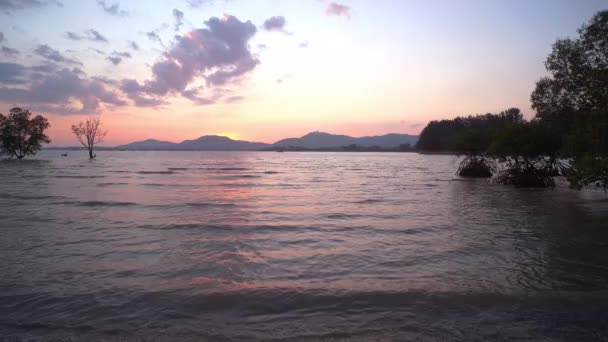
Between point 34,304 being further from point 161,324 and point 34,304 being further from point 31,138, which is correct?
point 31,138

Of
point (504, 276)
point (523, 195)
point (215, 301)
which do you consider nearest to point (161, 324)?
point (215, 301)

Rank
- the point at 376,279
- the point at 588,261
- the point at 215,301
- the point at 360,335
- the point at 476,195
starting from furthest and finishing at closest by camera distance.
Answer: the point at 476,195, the point at 588,261, the point at 376,279, the point at 215,301, the point at 360,335

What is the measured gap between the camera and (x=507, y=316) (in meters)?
5.82

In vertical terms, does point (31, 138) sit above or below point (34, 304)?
above

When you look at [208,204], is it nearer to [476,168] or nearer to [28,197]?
[28,197]

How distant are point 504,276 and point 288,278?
456cm

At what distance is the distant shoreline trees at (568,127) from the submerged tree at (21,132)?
75771 mm

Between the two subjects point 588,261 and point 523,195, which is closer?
point 588,261

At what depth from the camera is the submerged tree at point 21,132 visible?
68.8 m

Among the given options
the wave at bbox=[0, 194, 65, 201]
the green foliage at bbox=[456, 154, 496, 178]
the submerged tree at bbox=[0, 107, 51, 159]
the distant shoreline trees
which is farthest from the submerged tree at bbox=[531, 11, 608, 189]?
the submerged tree at bbox=[0, 107, 51, 159]

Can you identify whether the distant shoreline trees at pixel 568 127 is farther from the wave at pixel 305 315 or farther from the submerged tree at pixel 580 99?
the wave at pixel 305 315

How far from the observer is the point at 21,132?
70.4 m

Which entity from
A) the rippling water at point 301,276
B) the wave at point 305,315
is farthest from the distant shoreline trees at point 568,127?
the wave at point 305,315

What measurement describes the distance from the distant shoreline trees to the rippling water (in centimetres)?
279
